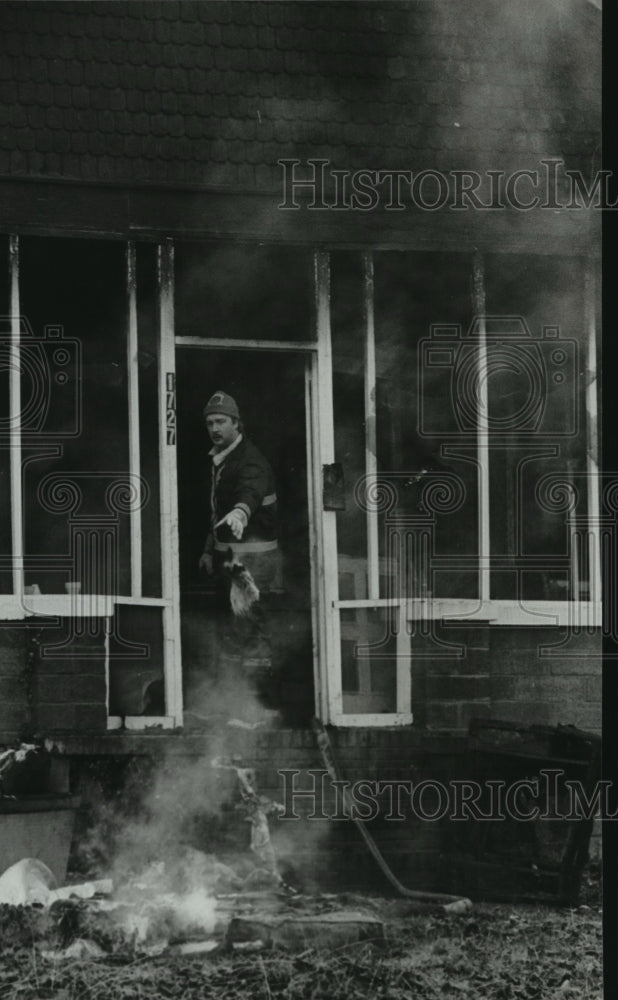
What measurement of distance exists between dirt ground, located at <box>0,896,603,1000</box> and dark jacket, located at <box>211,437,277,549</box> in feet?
9.01

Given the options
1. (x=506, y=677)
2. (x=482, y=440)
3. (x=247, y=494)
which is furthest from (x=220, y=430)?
(x=506, y=677)

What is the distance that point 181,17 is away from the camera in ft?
28.8

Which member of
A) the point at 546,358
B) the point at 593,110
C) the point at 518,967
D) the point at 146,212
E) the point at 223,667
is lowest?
the point at 518,967

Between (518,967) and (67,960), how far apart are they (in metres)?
2.14

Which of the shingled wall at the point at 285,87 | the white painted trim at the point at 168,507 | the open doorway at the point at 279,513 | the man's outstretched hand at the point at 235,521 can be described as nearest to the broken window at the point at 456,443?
the open doorway at the point at 279,513

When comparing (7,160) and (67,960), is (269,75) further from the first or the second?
(67,960)

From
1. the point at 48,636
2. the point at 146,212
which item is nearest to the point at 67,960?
the point at 48,636

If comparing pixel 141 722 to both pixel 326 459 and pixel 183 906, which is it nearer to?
pixel 183 906

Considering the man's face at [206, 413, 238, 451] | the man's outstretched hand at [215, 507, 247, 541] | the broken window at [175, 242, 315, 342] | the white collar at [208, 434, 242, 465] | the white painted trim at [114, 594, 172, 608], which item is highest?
the broken window at [175, 242, 315, 342]

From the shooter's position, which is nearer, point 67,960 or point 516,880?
point 67,960

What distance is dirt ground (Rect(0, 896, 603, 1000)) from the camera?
255 inches

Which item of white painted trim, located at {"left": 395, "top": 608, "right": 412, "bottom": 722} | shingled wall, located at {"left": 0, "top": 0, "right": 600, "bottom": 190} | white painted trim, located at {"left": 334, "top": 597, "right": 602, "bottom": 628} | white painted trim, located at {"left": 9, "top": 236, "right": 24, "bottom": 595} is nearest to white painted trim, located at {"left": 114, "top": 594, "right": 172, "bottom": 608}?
white painted trim, located at {"left": 9, "top": 236, "right": 24, "bottom": 595}

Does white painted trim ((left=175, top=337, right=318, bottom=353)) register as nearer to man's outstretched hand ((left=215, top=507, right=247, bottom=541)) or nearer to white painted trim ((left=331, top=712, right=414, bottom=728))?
man's outstretched hand ((left=215, top=507, right=247, bottom=541))

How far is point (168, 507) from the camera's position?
8.51 metres
